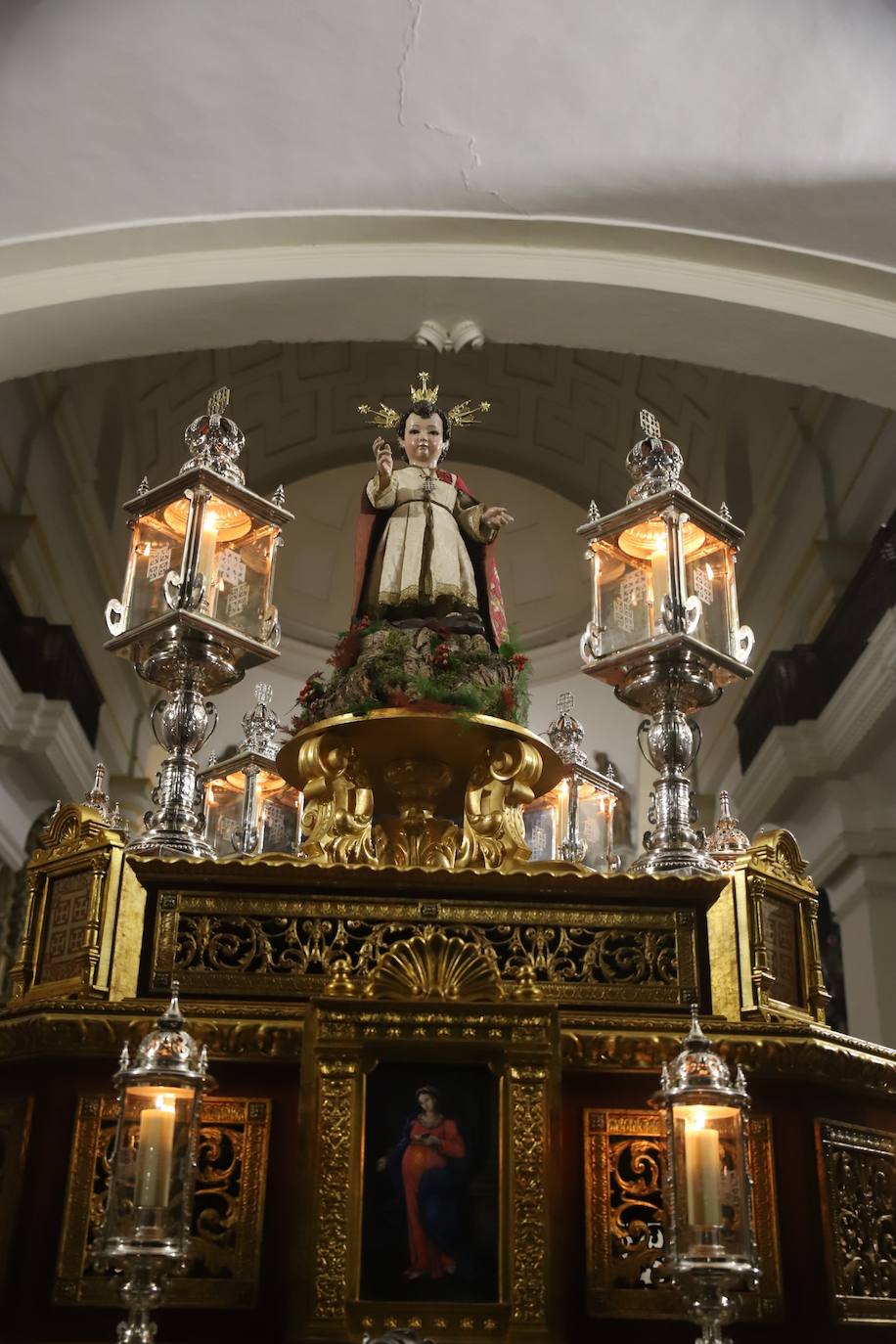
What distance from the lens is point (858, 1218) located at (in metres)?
3.61

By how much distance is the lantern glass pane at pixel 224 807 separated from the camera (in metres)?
7.41

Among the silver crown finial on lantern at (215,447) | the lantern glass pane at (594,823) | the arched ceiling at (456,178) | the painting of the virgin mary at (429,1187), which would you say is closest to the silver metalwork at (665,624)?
the arched ceiling at (456,178)

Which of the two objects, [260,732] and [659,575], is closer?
[659,575]

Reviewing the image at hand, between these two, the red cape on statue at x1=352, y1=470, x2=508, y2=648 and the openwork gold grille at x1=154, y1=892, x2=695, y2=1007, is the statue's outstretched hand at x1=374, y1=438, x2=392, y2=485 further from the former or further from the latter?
the openwork gold grille at x1=154, y1=892, x2=695, y2=1007

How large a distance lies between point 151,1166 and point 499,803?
1749mm

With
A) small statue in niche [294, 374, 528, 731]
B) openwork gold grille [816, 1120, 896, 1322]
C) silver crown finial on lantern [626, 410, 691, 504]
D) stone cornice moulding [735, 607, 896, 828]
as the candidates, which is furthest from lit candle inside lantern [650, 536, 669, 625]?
stone cornice moulding [735, 607, 896, 828]

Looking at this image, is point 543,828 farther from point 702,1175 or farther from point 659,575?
point 702,1175

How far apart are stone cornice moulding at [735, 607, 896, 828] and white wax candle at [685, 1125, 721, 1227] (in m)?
5.91

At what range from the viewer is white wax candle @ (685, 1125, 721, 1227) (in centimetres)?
320

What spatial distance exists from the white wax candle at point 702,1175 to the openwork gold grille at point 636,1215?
8.8 inches

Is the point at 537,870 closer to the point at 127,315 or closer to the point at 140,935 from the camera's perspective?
→ the point at 140,935

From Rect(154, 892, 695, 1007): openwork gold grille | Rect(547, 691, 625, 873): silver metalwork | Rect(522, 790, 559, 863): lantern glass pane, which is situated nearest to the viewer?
Rect(154, 892, 695, 1007): openwork gold grille

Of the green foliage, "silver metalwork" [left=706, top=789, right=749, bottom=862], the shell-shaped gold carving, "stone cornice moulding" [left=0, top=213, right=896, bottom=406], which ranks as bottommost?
the shell-shaped gold carving

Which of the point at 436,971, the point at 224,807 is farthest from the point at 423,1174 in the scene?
the point at 224,807
